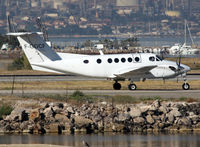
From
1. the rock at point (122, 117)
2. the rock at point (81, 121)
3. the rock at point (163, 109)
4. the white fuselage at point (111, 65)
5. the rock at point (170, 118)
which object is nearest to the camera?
the rock at point (81, 121)

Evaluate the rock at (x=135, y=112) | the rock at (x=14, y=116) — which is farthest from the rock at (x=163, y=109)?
the rock at (x=14, y=116)

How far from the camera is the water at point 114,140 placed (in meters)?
36.7

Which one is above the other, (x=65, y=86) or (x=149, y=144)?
(x=65, y=86)

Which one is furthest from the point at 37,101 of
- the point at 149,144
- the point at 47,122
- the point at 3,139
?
the point at 149,144

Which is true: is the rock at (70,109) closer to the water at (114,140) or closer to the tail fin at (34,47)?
the water at (114,140)

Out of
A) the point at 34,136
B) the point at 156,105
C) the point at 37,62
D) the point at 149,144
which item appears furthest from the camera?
the point at 37,62

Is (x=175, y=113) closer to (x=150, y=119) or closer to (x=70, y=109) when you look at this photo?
(x=150, y=119)

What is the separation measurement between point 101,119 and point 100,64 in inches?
541

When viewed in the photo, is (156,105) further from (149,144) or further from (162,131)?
(149,144)

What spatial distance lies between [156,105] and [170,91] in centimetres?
1127

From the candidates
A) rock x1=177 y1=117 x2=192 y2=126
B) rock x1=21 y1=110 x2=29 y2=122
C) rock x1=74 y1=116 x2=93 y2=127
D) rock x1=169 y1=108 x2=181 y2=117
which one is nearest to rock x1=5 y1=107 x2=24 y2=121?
rock x1=21 y1=110 x2=29 y2=122

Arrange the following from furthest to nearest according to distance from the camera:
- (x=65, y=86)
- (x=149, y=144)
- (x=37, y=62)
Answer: (x=65, y=86) → (x=37, y=62) → (x=149, y=144)

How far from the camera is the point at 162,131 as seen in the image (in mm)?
41562

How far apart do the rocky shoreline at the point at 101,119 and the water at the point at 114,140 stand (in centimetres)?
157
